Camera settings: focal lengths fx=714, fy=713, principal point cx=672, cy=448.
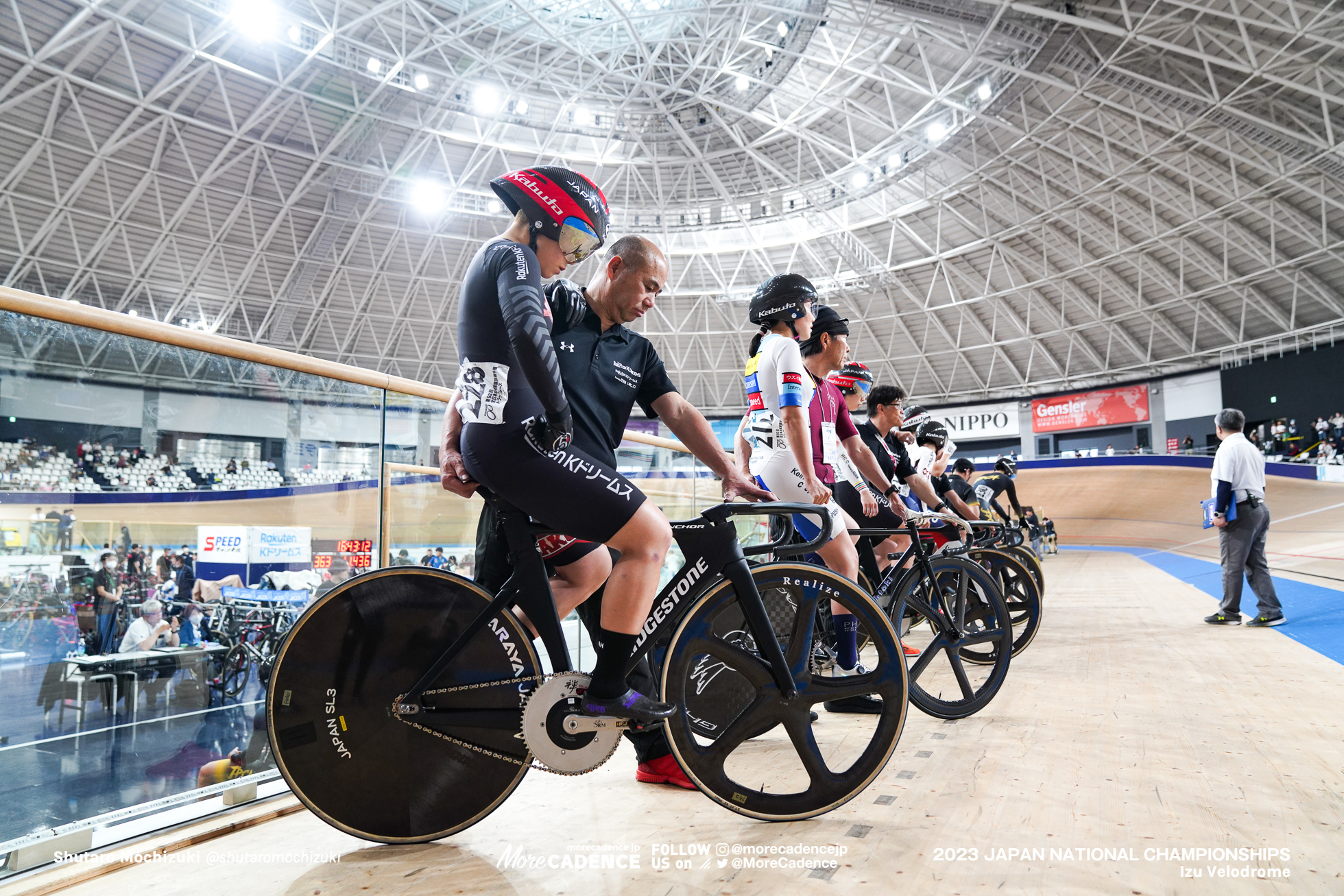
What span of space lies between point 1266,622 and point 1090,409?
27727 millimetres

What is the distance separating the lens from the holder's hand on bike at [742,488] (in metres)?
2.05

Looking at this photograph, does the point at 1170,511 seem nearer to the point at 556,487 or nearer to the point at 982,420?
the point at 982,420

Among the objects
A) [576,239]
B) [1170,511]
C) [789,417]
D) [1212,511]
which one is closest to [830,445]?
[789,417]

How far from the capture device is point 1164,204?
2109 cm

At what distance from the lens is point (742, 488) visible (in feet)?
6.81

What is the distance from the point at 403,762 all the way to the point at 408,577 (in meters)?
0.44

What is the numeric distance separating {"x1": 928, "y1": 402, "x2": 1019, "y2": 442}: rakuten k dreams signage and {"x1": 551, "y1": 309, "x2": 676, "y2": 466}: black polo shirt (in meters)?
31.9

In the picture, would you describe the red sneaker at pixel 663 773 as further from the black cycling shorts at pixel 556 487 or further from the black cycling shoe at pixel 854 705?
the black cycling shorts at pixel 556 487

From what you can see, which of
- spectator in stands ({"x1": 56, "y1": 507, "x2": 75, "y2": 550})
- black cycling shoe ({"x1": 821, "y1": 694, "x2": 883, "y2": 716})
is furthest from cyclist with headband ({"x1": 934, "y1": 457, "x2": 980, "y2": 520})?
spectator in stands ({"x1": 56, "y1": 507, "x2": 75, "y2": 550})

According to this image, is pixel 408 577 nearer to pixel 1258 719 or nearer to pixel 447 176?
pixel 1258 719

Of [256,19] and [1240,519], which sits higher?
[256,19]

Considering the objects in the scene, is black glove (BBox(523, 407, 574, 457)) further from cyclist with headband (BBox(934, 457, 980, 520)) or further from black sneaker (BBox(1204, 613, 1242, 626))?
black sneaker (BBox(1204, 613, 1242, 626))

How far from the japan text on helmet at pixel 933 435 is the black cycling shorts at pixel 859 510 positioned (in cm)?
231

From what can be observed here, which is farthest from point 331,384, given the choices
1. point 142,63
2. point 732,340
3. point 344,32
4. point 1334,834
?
point 732,340
